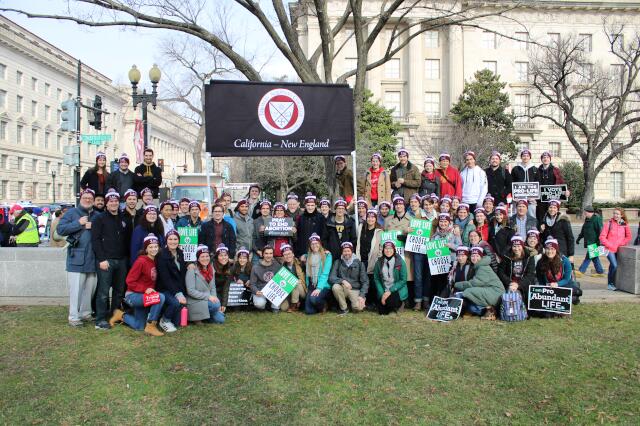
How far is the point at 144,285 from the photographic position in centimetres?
800

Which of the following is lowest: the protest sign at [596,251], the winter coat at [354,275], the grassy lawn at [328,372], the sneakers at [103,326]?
the grassy lawn at [328,372]

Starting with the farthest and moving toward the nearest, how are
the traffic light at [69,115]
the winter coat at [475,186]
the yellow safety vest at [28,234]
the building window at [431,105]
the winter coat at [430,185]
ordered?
the building window at [431,105]
the traffic light at [69,115]
the yellow safety vest at [28,234]
the winter coat at [430,185]
the winter coat at [475,186]

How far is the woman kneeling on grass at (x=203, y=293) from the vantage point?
8.24 m

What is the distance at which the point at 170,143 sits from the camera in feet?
333

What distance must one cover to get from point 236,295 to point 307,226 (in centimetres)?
174

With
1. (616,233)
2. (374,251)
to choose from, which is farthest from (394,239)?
(616,233)

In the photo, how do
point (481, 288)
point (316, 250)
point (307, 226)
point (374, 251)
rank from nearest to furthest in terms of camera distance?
point (481, 288) < point (316, 250) < point (374, 251) < point (307, 226)

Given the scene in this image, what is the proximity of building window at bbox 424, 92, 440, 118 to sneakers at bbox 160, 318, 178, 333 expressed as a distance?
57.7 meters

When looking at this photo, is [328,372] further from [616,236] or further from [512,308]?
[616,236]

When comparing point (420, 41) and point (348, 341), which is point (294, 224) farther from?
point (420, 41)

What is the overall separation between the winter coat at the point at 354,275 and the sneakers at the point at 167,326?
265 centimetres

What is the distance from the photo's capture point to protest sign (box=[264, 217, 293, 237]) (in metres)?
9.61

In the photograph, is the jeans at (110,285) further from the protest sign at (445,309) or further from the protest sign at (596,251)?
the protest sign at (596,251)

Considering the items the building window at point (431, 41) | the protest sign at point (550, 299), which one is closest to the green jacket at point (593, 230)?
the protest sign at point (550, 299)
